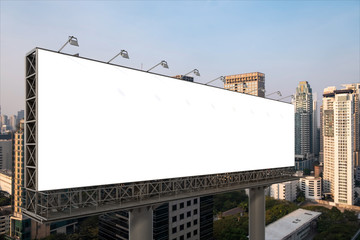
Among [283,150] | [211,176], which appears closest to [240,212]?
[283,150]

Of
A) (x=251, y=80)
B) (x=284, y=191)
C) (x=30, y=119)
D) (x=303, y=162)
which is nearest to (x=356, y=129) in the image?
(x=303, y=162)

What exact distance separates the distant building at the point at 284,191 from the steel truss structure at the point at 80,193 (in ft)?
262

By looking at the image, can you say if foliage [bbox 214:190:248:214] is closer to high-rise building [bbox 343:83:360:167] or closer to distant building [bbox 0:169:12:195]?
distant building [bbox 0:169:12:195]

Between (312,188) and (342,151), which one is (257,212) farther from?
(312,188)

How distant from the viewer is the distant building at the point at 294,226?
1851 inches

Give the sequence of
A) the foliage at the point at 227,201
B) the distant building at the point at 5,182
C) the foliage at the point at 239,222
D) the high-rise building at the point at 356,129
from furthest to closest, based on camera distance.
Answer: the high-rise building at the point at 356,129 < the distant building at the point at 5,182 < the foliage at the point at 227,201 < the foliage at the point at 239,222

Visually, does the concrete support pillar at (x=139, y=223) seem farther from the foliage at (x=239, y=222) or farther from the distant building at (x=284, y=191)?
the distant building at (x=284, y=191)

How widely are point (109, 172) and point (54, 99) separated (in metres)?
4.37

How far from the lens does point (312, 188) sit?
9244 centimetres

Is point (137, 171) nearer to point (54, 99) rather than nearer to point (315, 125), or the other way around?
point (54, 99)

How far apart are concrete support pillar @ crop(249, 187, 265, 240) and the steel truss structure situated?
7.34 meters

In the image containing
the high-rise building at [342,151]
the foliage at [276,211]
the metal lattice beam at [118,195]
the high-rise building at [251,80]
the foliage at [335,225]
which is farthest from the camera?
the high-rise building at [251,80]

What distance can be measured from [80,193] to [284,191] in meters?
88.1

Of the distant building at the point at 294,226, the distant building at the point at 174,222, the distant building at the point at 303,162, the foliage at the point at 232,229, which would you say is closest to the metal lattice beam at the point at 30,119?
the distant building at the point at 174,222
